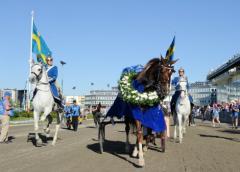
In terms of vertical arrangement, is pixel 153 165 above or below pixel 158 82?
below

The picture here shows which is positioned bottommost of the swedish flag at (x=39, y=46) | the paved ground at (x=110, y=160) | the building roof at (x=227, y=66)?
the paved ground at (x=110, y=160)

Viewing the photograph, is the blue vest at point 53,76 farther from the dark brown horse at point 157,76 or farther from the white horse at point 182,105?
the white horse at point 182,105

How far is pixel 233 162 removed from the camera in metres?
9.66

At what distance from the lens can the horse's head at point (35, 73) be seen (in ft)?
42.6

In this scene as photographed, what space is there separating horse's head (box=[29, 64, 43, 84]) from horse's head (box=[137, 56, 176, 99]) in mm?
4052

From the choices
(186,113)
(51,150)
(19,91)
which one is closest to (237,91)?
(19,91)

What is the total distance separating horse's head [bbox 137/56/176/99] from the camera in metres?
10.1

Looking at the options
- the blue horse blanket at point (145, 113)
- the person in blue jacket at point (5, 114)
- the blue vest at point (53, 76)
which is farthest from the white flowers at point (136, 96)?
the person in blue jacket at point (5, 114)

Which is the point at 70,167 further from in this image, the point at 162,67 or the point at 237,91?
the point at 237,91

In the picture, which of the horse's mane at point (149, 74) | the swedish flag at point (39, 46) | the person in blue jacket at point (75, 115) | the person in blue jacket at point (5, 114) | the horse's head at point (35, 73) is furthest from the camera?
the swedish flag at point (39, 46)

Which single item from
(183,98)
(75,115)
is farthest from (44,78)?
(75,115)

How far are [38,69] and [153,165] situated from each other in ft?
18.2

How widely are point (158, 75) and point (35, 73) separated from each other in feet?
14.9

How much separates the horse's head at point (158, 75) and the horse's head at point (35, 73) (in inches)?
160
